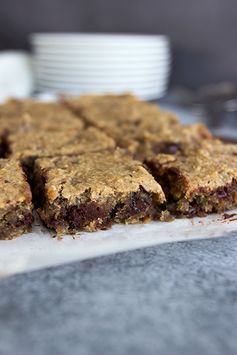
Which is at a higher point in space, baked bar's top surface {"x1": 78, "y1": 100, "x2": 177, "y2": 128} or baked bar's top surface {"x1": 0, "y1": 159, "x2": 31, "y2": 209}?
baked bar's top surface {"x1": 0, "y1": 159, "x2": 31, "y2": 209}

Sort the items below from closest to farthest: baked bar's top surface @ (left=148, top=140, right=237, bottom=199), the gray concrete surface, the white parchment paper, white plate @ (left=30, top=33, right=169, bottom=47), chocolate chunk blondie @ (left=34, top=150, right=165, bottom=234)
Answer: the gray concrete surface, the white parchment paper, chocolate chunk blondie @ (left=34, top=150, right=165, bottom=234), baked bar's top surface @ (left=148, top=140, right=237, bottom=199), white plate @ (left=30, top=33, right=169, bottom=47)

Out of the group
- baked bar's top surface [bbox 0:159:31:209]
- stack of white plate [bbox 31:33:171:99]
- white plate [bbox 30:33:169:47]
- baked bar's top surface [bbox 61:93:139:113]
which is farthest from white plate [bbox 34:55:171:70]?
baked bar's top surface [bbox 0:159:31:209]

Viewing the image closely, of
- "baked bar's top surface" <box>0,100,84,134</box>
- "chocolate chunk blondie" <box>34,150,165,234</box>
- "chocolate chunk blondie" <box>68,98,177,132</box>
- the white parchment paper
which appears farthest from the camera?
"chocolate chunk blondie" <box>68,98,177,132</box>

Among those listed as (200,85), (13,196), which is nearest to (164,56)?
(200,85)

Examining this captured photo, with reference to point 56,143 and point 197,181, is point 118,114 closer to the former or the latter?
Answer: point 56,143

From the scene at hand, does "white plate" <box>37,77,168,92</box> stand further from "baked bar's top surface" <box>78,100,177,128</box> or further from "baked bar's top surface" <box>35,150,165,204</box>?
"baked bar's top surface" <box>35,150,165,204</box>

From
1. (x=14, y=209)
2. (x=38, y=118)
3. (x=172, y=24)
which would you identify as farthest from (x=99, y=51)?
(x=14, y=209)

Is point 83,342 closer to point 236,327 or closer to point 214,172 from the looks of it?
point 236,327
